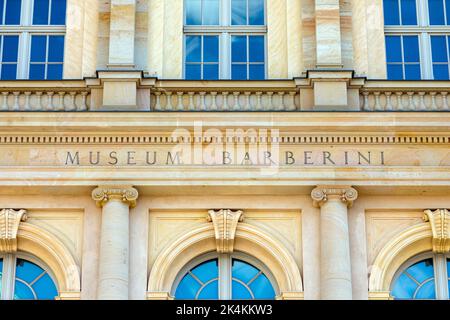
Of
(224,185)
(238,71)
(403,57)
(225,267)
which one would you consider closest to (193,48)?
(238,71)

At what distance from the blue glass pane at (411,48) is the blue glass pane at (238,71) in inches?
111

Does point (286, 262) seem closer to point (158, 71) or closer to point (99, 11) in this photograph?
point (158, 71)

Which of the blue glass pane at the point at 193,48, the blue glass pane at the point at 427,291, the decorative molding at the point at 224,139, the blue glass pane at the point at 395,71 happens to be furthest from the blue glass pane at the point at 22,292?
the blue glass pane at the point at 395,71

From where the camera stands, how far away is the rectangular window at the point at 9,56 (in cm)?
2381

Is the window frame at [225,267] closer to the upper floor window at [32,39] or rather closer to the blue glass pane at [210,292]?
the blue glass pane at [210,292]

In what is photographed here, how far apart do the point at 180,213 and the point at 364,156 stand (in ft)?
10.4

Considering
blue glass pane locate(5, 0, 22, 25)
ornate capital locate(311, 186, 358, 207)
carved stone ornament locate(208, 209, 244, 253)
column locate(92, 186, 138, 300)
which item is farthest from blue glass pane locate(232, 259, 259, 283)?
blue glass pane locate(5, 0, 22, 25)

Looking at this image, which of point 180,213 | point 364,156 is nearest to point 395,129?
point 364,156

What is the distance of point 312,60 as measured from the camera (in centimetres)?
2333


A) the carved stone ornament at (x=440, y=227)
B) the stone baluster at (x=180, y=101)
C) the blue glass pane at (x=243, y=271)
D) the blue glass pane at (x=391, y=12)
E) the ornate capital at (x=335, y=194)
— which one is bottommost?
the blue glass pane at (x=243, y=271)

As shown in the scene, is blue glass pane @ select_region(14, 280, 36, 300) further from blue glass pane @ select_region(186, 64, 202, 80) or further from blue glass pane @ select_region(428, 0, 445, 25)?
blue glass pane @ select_region(428, 0, 445, 25)

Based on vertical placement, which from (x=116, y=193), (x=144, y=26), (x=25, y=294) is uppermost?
(x=144, y=26)

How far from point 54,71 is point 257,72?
3521 mm

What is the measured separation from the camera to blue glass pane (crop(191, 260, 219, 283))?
73.9 ft
